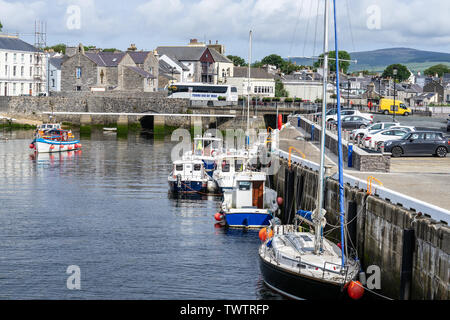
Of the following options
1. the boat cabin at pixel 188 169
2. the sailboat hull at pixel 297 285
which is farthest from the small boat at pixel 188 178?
the sailboat hull at pixel 297 285

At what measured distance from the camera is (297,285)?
21.2m

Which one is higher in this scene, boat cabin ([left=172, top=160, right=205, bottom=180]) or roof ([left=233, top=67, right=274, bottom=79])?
roof ([left=233, top=67, right=274, bottom=79])

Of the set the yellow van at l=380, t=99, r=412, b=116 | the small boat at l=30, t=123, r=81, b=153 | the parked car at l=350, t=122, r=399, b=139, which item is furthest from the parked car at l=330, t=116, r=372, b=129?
the small boat at l=30, t=123, r=81, b=153

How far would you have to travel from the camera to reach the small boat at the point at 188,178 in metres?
42.9

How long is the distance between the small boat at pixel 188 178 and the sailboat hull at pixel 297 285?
20.1 m

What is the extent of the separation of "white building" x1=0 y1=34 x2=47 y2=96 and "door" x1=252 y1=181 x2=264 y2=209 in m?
71.4

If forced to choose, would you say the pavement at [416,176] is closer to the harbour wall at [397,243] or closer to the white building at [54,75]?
the harbour wall at [397,243]

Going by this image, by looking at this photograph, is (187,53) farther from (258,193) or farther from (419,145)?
(258,193)

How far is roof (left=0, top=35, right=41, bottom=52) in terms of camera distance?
318 feet

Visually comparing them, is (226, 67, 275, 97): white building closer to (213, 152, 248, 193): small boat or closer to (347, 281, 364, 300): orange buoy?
(213, 152, 248, 193): small boat

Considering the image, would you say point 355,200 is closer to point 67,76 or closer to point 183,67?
point 67,76

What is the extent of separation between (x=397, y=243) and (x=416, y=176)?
29.9ft

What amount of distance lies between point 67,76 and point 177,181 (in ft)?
216

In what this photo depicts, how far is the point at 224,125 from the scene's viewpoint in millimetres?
93500
